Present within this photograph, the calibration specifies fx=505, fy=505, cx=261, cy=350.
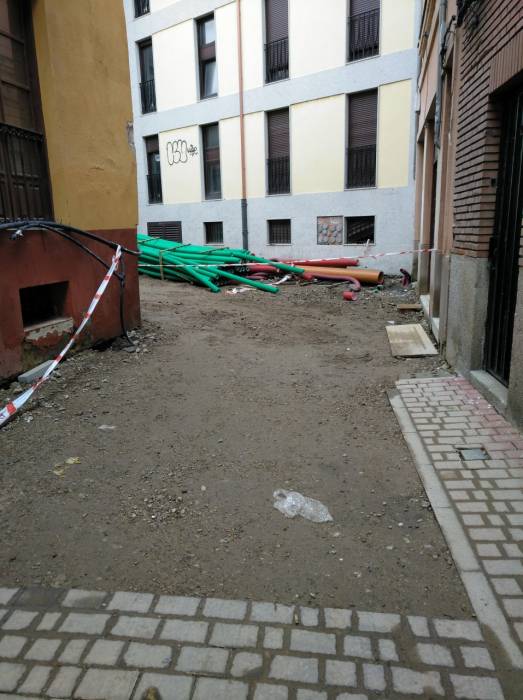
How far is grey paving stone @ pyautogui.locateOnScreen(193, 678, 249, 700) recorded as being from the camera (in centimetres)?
193

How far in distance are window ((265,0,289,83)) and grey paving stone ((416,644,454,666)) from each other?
16.7m

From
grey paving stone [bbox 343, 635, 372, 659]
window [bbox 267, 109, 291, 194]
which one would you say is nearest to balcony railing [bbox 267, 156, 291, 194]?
window [bbox 267, 109, 291, 194]

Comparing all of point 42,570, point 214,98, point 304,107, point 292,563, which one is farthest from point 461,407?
point 214,98

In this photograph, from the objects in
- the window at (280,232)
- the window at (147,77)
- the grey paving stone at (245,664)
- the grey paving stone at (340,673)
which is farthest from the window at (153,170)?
the grey paving stone at (340,673)

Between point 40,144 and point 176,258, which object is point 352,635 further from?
point 176,258

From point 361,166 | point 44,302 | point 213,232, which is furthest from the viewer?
point 213,232

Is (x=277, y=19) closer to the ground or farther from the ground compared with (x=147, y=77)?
farther from the ground

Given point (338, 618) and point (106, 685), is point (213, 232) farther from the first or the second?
point (106, 685)

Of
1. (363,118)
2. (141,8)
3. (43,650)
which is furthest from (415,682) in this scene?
(141,8)

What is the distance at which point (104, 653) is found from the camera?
7.02 ft

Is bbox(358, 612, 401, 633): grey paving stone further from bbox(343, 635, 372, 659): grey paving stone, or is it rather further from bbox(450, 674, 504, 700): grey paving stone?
bbox(450, 674, 504, 700): grey paving stone

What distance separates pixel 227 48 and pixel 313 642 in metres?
18.3

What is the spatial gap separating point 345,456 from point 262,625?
1.81m

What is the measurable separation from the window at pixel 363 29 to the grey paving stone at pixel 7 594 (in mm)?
15438
